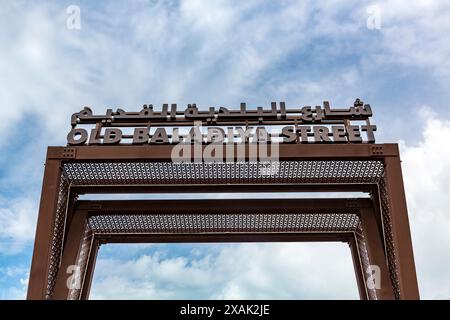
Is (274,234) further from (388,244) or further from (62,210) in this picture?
(62,210)

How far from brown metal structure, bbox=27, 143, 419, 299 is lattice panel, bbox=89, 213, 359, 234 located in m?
0.03

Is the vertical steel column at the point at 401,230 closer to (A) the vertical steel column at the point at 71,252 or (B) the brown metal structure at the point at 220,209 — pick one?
(B) the brown metal structure at the point at 220,209

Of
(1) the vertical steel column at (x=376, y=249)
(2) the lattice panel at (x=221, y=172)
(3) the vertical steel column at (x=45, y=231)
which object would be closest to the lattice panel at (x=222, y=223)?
(1) the vertical steel column at (x=376, y=249)

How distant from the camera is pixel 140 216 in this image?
17234 mm

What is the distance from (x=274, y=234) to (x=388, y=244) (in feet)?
14.0

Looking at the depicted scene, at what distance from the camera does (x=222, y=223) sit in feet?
58.0

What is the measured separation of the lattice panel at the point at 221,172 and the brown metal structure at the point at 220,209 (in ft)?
0.09

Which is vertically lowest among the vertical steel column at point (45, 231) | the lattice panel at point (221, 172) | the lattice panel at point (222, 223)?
the vertical steel column at point (45, 231)

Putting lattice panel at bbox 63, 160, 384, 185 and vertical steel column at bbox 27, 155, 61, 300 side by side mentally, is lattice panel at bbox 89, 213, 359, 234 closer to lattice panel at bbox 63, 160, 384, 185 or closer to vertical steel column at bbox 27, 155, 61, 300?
lattice panel at bbox 63, 160, 384, 185

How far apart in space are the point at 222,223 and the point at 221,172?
10.2 feet

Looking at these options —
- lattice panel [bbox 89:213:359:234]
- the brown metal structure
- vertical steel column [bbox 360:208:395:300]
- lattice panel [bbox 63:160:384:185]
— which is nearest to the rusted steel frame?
the brown metal structure

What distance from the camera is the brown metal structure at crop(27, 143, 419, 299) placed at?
45.9ft

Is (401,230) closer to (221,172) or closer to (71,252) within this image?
(221,172)

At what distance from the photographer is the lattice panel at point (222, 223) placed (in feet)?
56.3
